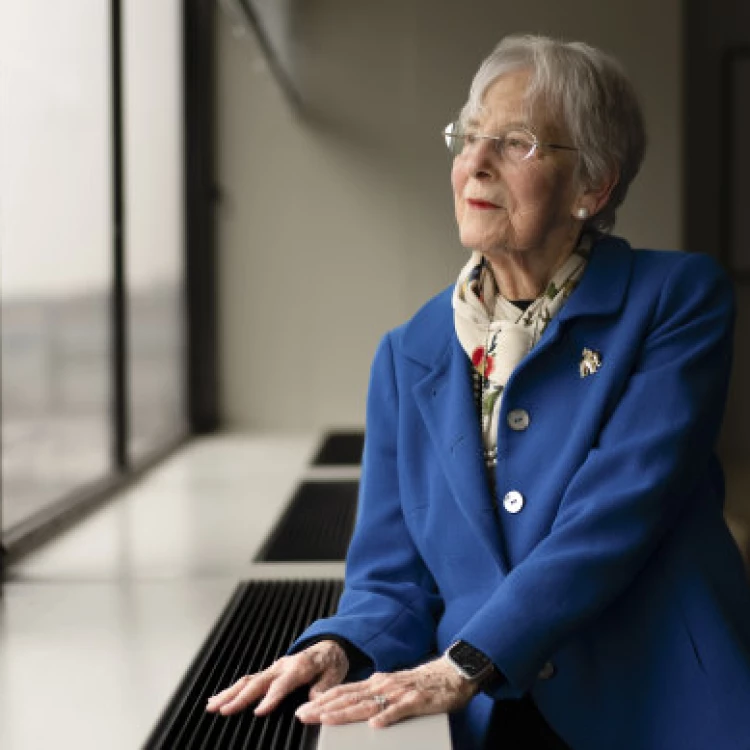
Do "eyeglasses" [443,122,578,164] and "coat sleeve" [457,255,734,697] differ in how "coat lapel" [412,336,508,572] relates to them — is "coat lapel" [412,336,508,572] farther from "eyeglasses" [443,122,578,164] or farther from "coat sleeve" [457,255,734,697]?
"eyeglasses" [443,122,578,164]

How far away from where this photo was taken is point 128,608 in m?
2.12

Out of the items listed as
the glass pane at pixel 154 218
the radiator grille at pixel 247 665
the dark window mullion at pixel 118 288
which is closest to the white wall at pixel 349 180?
the glass pane at pixel 154 218

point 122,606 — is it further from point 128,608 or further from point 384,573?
point 384,573

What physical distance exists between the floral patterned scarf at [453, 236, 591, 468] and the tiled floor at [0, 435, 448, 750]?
1.40ft

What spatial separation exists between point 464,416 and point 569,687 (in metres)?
0.35

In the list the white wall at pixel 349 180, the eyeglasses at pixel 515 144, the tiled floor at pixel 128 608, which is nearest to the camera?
the eyeglasses at pixel 515 144

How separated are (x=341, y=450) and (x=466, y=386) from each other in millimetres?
2928

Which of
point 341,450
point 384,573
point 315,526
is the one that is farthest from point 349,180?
point 384,573

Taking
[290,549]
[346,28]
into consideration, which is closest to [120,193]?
[290,549]

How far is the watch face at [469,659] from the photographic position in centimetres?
119

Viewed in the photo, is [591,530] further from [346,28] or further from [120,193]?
[346,28]

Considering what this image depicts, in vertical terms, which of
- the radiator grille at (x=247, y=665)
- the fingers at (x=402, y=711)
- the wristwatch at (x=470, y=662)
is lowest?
the radiator grille at (x=247, y=665)

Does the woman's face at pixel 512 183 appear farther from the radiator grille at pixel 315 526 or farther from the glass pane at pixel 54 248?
the glass pane at pixel 54 248

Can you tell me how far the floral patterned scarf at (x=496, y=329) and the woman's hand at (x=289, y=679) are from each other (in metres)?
0.31
